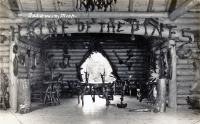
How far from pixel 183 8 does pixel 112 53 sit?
791 cm

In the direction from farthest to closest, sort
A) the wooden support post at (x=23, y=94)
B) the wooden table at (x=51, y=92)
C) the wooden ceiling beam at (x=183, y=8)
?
the wooden table at (x=51, y=92)
the wooden support post at (x=23, y=94)
the wooden ceiling beam at (x=183, y=8)

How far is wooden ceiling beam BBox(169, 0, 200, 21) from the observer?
276 inches

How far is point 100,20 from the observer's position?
9586 millimetres

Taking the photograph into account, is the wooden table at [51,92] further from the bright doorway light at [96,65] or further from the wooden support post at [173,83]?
the bright doorway light at [96,65]

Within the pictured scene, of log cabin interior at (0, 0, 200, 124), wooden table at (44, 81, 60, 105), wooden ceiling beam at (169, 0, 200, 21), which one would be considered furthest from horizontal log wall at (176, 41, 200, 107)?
wooden table at (44, 81, 60, 105)

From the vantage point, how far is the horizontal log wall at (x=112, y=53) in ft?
49.3

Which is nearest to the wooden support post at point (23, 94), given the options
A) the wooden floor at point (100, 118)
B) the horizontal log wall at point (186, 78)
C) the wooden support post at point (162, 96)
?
the wooden floor at point (100, 118)

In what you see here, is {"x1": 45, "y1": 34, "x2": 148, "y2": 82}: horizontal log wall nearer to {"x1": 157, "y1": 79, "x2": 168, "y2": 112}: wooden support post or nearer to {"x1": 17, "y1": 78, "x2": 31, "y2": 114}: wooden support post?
{"x1": 157, "y1": 79, "x2": 168, "y2": 112}: wooden support post

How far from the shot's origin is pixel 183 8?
24.8 ft

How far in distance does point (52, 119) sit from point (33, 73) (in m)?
5.58

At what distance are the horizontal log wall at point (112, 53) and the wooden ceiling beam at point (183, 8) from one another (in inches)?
232

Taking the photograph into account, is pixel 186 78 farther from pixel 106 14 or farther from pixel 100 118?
pixel 100 118

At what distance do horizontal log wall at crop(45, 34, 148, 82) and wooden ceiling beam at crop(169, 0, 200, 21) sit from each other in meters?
5.89

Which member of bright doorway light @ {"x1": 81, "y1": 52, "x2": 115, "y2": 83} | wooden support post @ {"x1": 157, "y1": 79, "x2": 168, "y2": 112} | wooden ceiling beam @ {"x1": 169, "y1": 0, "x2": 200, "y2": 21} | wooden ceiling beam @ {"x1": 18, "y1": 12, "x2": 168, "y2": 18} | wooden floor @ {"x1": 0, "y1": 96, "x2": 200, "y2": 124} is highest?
wooden ceiling beam @ {"x1": 18, "y1": 12, "x2": 168, "y2": 18}
